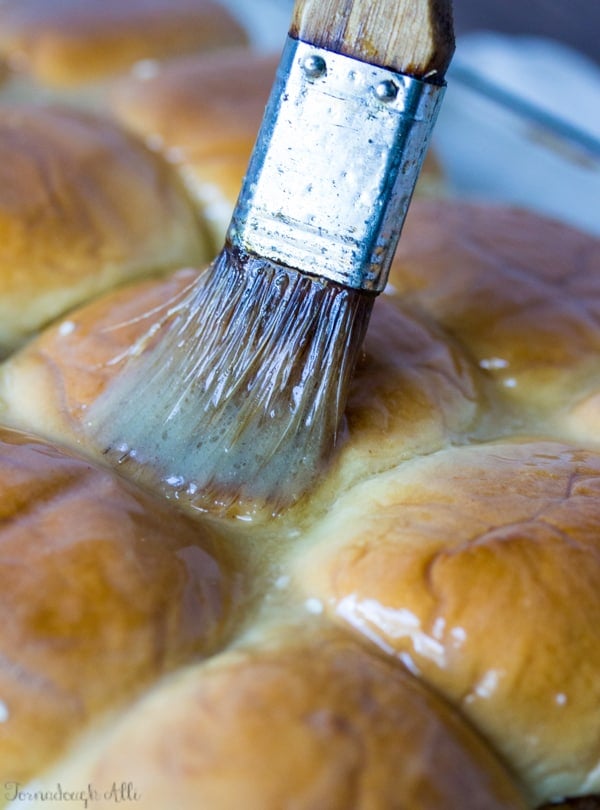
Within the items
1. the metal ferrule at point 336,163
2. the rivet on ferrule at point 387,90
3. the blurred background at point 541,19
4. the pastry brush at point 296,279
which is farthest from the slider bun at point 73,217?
the blurred background at point 541,19

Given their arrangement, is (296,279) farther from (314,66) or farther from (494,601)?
(494,601)

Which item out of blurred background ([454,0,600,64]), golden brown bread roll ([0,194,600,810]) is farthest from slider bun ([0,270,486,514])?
blurred background ([454,0,600,64])

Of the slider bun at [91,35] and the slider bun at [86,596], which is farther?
the slider bun at [91,35]

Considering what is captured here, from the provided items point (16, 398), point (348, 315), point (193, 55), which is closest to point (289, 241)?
point (348, 315)

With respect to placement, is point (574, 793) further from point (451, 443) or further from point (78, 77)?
point (78, 77)

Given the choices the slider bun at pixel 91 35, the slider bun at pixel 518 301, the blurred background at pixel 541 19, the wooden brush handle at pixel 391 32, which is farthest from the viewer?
the blurred background at pixel 541 19

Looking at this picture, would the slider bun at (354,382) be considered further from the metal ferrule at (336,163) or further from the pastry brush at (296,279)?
the metal ferrule at (336,163)

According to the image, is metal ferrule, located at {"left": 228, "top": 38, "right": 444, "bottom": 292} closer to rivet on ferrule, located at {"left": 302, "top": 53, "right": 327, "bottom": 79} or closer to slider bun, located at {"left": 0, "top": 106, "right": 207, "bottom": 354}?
rivet on ferrule, located at {"left": 302, "top": 53, "right": 327, "bottom": 79}
